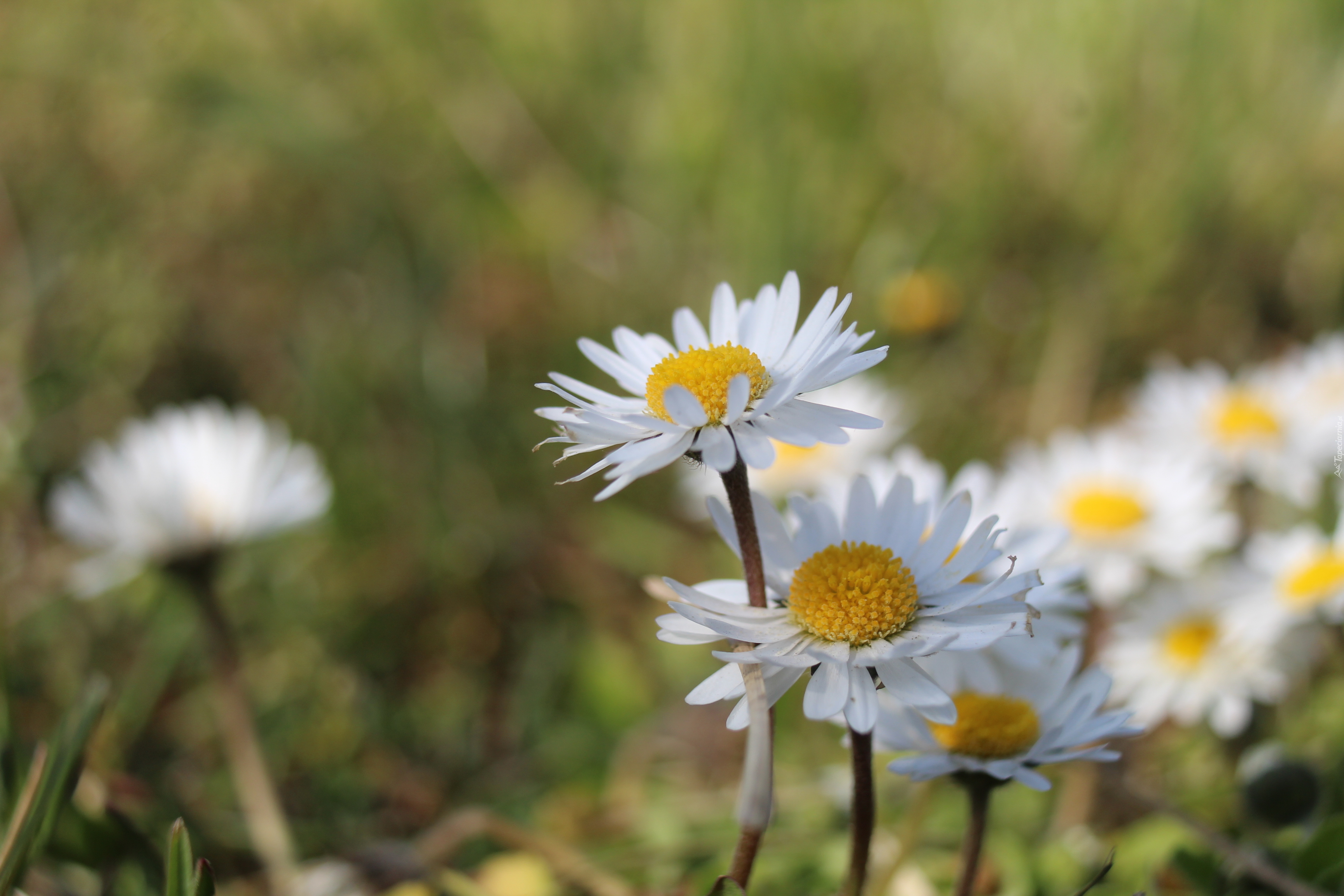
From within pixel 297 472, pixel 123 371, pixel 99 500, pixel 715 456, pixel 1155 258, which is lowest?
pixel 715 456

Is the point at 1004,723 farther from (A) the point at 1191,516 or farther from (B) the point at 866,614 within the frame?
(A) the point at 1191,516

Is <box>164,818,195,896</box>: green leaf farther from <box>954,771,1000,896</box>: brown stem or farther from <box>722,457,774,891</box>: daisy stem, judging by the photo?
<box>954,771,1000,896</box>: brown stem

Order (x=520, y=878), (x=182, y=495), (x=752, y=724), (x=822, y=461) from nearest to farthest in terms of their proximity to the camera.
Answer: (x=752, y=724), (x=520, y=878), (x=182, y=495), (x=822, y=461)

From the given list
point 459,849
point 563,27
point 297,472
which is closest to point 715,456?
point 459,849

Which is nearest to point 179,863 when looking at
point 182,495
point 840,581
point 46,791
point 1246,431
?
point 46,791

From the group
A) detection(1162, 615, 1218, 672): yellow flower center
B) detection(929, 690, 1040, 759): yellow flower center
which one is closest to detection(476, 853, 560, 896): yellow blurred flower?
detection(929, 690, 1040, 759): yellow flower center

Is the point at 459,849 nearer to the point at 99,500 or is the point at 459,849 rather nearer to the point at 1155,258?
the point at 99,500
